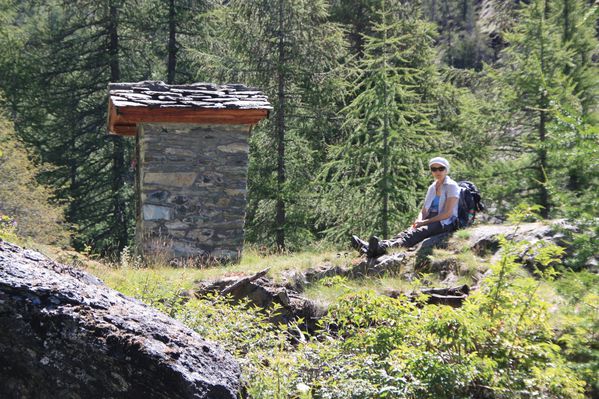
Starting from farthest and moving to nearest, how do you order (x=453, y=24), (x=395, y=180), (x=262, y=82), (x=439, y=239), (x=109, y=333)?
1. (x=453, y=24)
2. (x=262, y=82)
3. (x=395, y=180)
4. (x=439, y=239)
5. (x=109, y=333)

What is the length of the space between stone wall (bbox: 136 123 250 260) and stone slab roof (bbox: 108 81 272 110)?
375mm

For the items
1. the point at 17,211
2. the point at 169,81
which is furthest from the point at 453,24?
the point at 17,211

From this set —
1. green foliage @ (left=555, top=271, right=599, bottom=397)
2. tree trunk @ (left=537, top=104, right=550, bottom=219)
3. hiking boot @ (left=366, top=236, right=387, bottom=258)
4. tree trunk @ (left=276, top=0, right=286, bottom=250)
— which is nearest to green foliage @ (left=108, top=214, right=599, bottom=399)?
green foliage @ (left=555, top=271, right=599, bottom=397)

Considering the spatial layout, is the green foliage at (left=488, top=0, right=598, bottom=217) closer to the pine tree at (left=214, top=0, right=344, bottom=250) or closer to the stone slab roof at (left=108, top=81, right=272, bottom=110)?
the pine tree at (left=214, top=0, right=344, bottom=250)

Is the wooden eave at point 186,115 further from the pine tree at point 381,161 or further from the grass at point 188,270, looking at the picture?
the pine tree at point 381,161

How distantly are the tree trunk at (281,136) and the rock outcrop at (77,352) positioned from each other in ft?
41.6

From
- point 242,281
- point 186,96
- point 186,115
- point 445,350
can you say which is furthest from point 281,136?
point 445,350

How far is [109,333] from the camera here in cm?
327

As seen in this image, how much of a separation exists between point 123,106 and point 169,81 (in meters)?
10.6

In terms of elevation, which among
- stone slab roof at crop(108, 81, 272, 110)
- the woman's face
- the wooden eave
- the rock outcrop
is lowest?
the rock outcrop

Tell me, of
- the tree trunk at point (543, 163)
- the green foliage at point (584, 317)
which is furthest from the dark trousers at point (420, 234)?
the tree trunk at point (543, 163)

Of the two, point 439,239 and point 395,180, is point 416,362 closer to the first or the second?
point 439,239

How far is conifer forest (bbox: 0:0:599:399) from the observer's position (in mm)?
4254

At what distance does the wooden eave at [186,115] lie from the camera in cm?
1030
